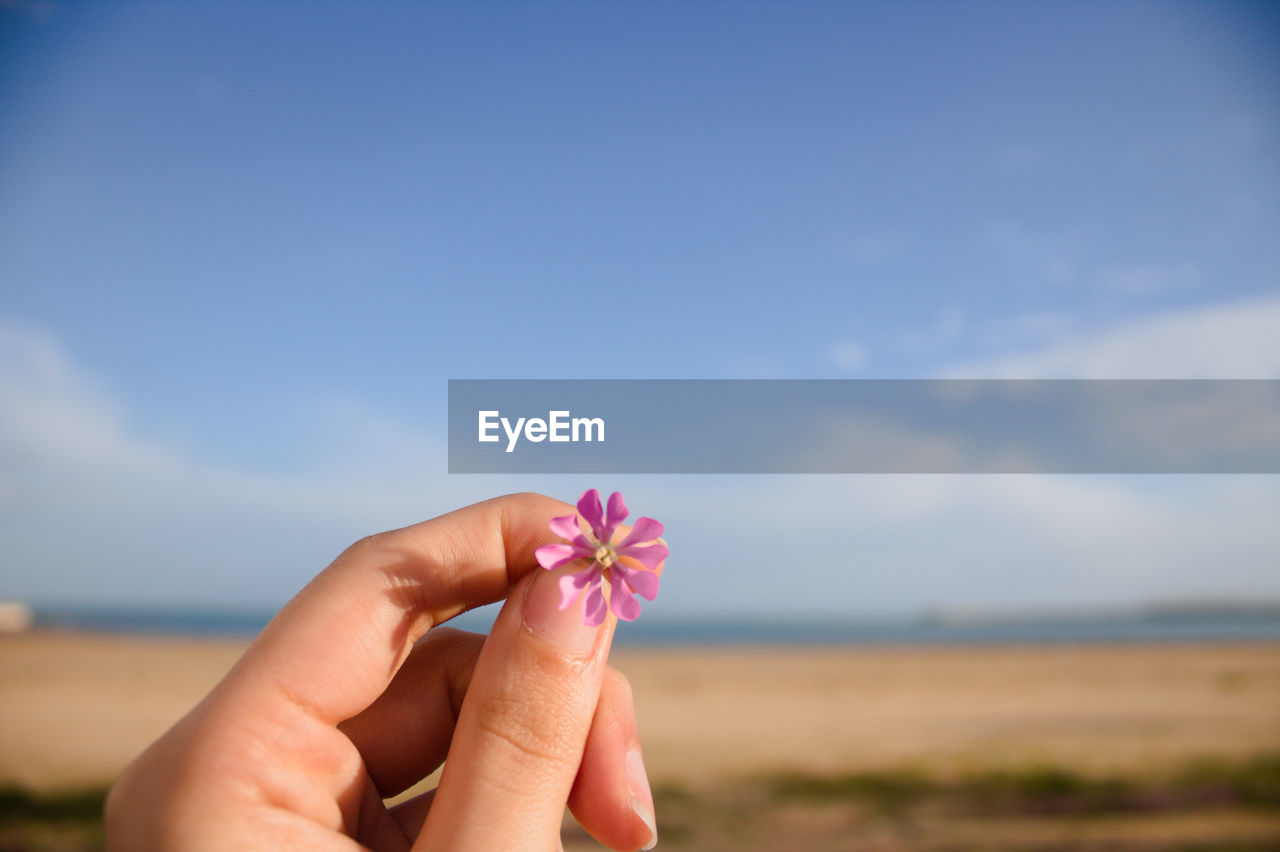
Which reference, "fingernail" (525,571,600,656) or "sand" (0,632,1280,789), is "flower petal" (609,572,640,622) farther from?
"sand" (0,632,1280,789)

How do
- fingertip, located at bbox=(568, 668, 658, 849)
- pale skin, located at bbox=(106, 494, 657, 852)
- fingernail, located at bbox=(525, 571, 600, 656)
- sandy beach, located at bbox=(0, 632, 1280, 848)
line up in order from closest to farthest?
1. pale skin, located at bbox=(106, 494, 657, 852)
2. fingernail, located at bbox=(525, 571, 600, 656)
3. fingertip, located at bbox=(568, 668, 658, 849)
4. sandy beach, located at bbox=(0, 632, 1280, 848)

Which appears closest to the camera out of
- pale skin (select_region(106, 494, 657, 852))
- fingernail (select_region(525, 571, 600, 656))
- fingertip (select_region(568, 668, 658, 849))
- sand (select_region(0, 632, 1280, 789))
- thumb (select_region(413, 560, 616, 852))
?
pale skin (select_region(106, 494, 657, 852))

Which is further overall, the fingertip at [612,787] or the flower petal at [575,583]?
the fingertip at [612,787]

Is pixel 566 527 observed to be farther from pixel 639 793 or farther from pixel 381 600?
pixel 639 793

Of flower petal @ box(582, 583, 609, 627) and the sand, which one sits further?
the sand

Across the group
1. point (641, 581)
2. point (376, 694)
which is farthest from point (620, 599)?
point (376, 694)

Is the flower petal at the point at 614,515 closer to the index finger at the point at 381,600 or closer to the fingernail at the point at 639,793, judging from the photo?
the index finger at the point at 381,600

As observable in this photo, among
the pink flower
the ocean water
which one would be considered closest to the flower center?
the pink flower

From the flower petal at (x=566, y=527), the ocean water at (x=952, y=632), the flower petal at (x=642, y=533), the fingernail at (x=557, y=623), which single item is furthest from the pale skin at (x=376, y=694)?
the ocean water at (x=952, y=632)
